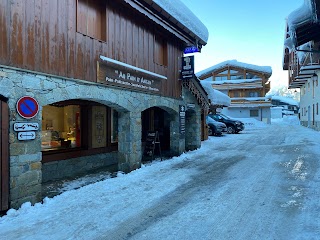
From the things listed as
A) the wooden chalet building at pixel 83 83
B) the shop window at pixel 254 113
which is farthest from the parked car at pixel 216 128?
the shop window at pixel 254 113

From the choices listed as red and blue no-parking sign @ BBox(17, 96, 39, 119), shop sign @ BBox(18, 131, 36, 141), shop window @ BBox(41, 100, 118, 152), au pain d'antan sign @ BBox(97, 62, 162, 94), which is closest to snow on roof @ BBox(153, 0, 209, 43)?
au pain d'antan sign @ BBox(97, 62, 162, 94)

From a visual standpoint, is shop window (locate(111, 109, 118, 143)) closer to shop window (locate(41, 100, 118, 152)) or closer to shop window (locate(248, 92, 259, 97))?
shop window (locate(41, 100, 118, 152))

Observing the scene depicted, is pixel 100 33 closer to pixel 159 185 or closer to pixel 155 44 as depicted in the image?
pixel 155 44

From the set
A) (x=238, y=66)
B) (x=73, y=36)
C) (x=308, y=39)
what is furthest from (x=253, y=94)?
(x=73, y=36)

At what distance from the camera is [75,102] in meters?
9.05

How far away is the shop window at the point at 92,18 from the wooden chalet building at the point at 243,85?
111ft

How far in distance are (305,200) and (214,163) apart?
446 centimetres

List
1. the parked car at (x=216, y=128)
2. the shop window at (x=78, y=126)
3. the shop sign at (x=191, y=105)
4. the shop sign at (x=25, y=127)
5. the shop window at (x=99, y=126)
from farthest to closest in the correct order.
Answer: the parked car at (x=216, y=128), the shop sign at (x=191, y=105), the shop window at (x=99, y=126), the shop window at (x=78, y=126), the shop sign at (x=25, y=127)

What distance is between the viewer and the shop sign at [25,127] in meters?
5.02

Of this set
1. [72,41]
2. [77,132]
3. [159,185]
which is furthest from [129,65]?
[159,185]

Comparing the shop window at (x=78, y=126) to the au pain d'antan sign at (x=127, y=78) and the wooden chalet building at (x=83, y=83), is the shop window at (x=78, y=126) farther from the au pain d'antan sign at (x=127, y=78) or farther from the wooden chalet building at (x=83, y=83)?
the au pain d'antan sign at (x=127, y=78)

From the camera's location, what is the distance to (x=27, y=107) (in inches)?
206

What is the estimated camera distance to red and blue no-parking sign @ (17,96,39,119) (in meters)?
5.08

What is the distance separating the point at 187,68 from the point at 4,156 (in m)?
8.64
